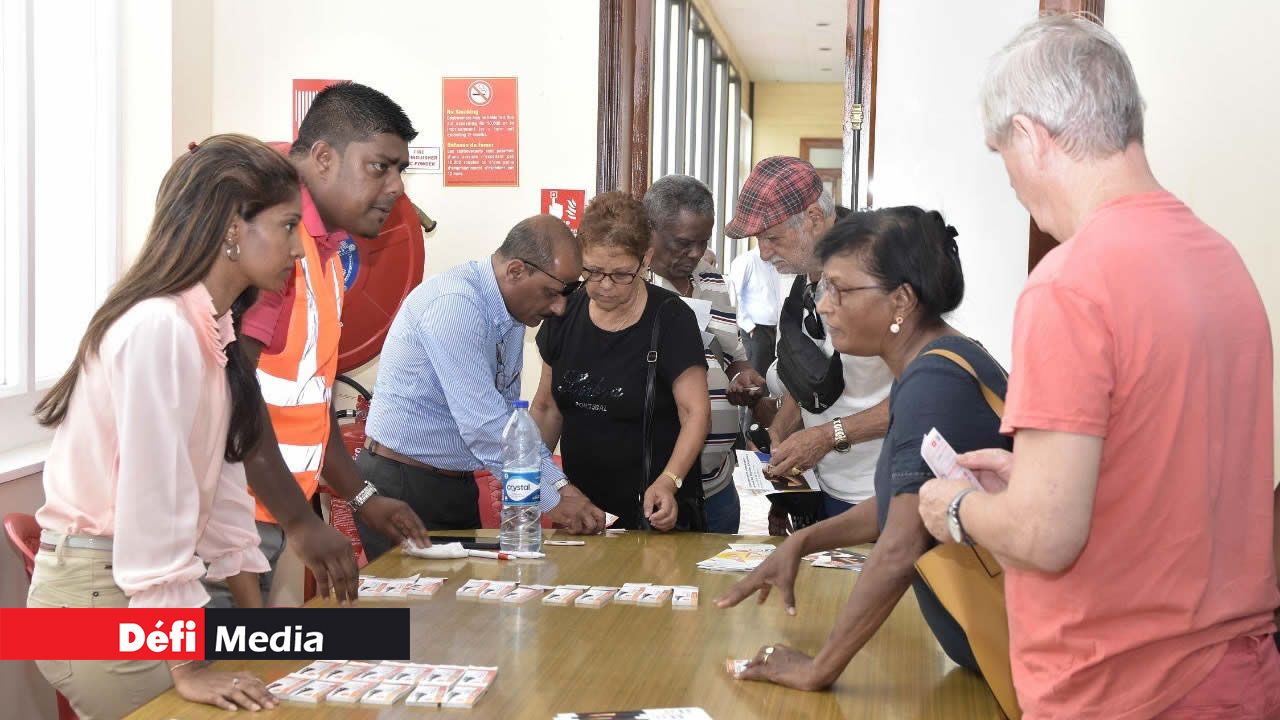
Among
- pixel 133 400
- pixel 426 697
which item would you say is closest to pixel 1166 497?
pixel 426 697

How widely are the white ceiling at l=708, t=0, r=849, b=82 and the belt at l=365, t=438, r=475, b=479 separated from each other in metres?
8.39

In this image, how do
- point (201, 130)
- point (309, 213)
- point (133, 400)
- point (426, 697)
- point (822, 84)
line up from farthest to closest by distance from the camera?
point (822, 84) → point (201, 130) → point (309, 213) → point (426, 697) → point (133, 400)

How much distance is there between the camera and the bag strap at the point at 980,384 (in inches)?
67.1

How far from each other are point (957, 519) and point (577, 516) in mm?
1694

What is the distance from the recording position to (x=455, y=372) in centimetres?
300

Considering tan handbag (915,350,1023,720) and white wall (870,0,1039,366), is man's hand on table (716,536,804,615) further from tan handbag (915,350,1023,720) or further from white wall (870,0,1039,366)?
white wall (870,0,1039,366)

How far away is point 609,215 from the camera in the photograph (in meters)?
3.14

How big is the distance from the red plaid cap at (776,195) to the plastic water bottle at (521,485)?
1018mm

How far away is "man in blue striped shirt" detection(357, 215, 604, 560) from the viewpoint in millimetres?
3020

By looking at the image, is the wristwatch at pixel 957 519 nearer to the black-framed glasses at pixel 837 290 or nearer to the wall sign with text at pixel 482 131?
the black-framed glasses at pixel 837 290

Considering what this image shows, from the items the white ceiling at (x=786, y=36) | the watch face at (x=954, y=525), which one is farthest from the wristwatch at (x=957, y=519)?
the white ceiling at (x=786, y=36)

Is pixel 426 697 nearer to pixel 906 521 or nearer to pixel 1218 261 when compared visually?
pixel 906 521

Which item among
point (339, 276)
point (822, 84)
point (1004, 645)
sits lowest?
point (1004, 645)

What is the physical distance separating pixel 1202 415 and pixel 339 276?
201 centimetres
